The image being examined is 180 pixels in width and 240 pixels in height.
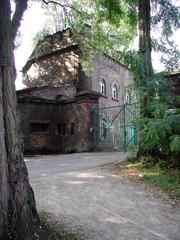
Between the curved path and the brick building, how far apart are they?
392cm

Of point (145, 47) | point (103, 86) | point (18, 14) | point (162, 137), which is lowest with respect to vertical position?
point (162, 137)

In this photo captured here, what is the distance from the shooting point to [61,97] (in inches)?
1050

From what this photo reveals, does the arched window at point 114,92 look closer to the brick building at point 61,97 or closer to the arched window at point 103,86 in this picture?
the brick building at point 61,97

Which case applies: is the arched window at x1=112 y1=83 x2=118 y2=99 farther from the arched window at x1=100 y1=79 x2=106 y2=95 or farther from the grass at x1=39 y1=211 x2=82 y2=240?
the grass at x1=39 y1=211 x2=82 y2=240

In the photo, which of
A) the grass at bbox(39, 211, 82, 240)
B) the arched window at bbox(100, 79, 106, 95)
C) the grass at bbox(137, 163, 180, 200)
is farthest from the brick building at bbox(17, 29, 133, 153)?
the grass at bbox(39, 211, 82, 240)

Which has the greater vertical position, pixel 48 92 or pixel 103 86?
pixel 103 86

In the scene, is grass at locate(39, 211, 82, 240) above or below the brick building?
below

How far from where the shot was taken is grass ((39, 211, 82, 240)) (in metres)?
5.85

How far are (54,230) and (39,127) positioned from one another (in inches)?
702

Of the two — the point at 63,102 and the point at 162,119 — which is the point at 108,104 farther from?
the point at 162,119

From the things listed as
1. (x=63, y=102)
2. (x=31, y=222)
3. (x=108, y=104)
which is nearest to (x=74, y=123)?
(x=63, y=102)

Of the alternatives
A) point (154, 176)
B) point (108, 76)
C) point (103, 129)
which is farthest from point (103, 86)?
point (154, 176)

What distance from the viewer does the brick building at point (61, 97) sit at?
2070 cm

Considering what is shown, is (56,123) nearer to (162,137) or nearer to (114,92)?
(114,92)
